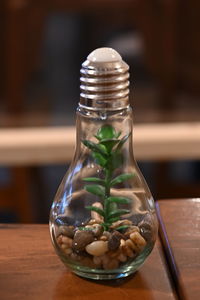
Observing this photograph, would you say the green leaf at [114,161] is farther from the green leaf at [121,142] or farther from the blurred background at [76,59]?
the blurred background at [76,59]

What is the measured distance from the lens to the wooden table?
571mm

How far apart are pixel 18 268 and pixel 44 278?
35mm

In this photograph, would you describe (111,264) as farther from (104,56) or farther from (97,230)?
(104,56)

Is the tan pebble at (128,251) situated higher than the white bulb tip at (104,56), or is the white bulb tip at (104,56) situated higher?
the white bulb tip at (104,56)

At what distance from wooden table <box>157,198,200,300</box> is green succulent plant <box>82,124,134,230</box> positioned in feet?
0.25

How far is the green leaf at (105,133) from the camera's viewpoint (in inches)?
22.1

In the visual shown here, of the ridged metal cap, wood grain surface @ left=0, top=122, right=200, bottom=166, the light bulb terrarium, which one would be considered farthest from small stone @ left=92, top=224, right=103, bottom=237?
wood grain surface @ left=0, top=122, right=200, bottom=166

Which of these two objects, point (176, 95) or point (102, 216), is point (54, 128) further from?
point (102, 216)

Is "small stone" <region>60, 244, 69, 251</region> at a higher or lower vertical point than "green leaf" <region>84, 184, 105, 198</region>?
lower

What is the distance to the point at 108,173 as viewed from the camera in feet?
1.88

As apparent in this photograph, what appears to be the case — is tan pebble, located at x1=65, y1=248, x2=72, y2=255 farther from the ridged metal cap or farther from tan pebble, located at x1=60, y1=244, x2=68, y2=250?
the ridged metal cap

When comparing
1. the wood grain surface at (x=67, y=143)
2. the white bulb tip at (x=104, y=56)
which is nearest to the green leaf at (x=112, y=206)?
the white bulb tip at (x=104, y=56)

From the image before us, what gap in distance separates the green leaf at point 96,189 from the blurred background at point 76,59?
108 cm

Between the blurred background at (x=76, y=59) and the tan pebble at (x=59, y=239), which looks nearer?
Result: the tan pebble at (x=59, y=239)
